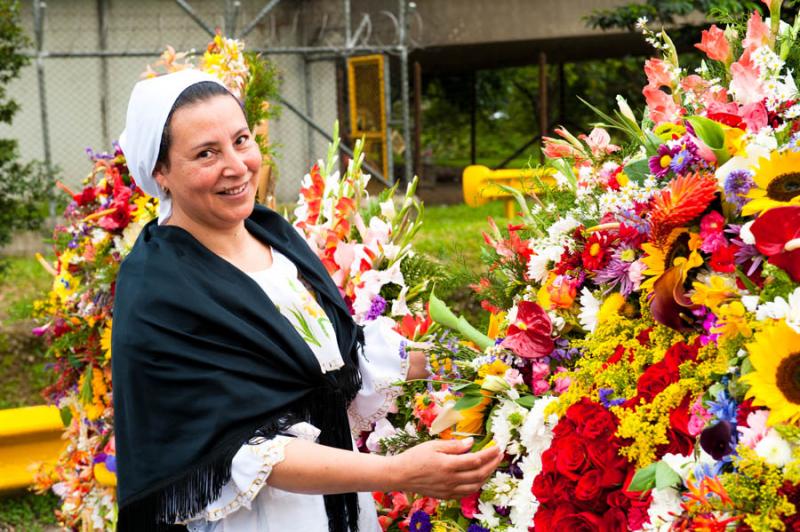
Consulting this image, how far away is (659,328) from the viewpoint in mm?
1771

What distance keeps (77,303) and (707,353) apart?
110 inches

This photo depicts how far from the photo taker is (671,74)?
2.05 metres

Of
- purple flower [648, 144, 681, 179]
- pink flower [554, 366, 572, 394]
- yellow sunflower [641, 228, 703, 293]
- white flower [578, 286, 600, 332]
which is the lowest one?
pink flower [554, 366, 572, 394]

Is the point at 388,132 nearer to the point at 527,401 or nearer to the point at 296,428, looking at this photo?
the point at 296,428

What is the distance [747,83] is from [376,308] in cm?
131

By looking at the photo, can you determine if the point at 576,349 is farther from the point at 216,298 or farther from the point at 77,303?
the point at 77,303

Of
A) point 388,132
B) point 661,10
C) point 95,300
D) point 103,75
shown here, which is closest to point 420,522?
point 95,300

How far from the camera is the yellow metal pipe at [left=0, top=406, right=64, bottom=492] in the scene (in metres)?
5.43

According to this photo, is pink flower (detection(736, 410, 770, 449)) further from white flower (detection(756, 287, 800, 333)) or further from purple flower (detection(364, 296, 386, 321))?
purple flower (detection(364, 296, 386, 321))

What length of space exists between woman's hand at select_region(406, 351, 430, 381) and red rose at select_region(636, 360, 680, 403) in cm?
83

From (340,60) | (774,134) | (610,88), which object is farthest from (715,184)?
(610,88)

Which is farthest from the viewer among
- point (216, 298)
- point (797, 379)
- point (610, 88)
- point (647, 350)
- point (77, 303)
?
point (610, 88)

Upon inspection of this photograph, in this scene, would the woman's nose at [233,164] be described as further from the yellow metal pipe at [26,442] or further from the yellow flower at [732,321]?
the yellow metal pipe at [26,442]

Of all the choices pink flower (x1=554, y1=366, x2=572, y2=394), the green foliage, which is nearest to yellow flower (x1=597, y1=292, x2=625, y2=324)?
pink flower (x1=554, y1=366, x2=572, y2=394)
